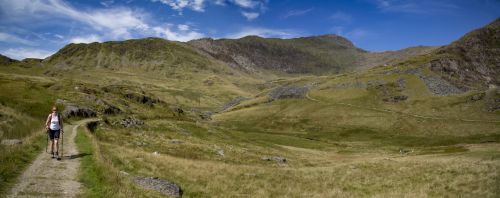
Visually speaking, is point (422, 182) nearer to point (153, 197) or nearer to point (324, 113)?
point (153, 197)

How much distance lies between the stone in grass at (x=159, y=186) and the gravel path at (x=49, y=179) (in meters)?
3.78

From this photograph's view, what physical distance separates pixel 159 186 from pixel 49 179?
620 cm

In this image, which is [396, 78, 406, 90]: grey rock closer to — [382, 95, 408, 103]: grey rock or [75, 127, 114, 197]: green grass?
[382, 95, 408, 103]: grey rock

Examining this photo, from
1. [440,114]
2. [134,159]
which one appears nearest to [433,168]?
[134,159]

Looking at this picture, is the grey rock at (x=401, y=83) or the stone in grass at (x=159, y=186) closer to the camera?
the stone in grass at (x=159, y=186)

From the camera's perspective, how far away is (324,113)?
170 m

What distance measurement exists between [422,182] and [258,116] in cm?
14800

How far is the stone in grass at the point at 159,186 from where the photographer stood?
22.7 meters

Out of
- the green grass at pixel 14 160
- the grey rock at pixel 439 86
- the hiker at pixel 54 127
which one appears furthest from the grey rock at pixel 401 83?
the green grass at pixel 14 160

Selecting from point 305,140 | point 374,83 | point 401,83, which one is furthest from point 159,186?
point 374,83

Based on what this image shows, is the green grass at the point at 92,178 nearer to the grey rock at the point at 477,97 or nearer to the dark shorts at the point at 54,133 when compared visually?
the dark shorts at the point at 54,133

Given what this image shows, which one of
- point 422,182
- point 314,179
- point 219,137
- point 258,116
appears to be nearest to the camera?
point 422,182

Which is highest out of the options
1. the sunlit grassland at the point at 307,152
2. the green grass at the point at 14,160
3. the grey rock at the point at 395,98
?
the grey rock at the point at 395,98

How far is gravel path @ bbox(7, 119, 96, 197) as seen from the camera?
16.5 m
